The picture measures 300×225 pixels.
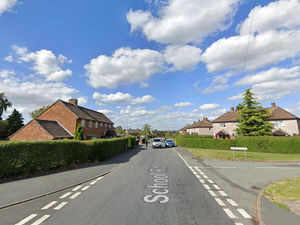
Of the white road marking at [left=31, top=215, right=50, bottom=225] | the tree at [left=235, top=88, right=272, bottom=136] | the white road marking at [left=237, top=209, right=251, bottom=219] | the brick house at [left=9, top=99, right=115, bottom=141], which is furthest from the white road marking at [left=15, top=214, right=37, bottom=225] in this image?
the tree at [left=235, top=88, right=272, bottom=136]

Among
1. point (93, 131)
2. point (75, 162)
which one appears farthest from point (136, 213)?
point (93, 131)

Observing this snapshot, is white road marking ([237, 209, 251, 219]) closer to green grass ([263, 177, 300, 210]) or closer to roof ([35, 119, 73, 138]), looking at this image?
green grass ([263, 177, 300, 210])

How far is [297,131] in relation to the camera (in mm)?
29359

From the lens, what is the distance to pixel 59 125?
24844mm

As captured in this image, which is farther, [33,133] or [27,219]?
[33,133]

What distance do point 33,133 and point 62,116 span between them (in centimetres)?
590

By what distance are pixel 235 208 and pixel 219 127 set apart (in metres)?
38.8

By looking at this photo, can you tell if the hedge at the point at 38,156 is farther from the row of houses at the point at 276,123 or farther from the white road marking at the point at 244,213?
the row of houses at the point at 276,123

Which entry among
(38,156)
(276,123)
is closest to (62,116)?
(38,156)

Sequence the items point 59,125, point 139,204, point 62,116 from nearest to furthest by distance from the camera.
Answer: point 139,204 → point 59,125 → point 62,116

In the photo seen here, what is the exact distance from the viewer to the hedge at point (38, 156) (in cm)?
764

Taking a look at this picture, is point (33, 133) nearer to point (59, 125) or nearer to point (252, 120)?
point (59, 125)

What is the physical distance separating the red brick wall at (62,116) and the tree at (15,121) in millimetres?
26110

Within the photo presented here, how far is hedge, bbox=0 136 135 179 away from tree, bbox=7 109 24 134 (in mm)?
45648
